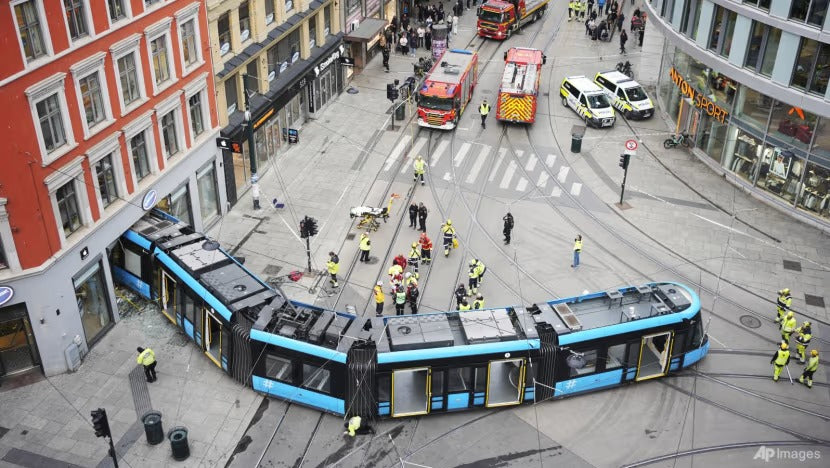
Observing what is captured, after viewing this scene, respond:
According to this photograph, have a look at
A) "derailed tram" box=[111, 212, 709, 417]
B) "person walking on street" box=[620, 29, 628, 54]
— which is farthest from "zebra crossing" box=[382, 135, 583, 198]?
"person walking on street" box=[620, 29, 628, 54]

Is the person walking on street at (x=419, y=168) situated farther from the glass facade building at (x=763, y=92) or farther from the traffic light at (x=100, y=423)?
the traffic light at (x=100, y=423)

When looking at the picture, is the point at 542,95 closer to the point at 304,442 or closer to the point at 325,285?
the point at 325,285

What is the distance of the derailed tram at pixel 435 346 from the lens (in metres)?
25.8

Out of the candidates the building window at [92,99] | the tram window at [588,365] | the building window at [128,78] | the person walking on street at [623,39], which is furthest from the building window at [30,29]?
the person walking on street at [623,39]

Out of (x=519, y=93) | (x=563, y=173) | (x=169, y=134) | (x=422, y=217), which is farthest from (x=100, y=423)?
(x=519, y=93)

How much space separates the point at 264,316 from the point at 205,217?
42.8 ft

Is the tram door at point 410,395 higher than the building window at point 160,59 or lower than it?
lower

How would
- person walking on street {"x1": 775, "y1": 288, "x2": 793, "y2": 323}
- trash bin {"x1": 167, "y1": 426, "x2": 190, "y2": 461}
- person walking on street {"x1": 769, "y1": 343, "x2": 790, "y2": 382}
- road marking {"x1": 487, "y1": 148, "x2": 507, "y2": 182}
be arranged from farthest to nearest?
road marking {"x1": 487, "y1": 148, "x2": 507, "y2": 182}, person walking on street {"x1": 775, "y1": 288, "x2": 793, "y2": 323}, person walking on street {"x1": 769, "y1": 343, "x2": 790, "y2": 382}, trash bin {"x1": 167, "y1": 426, "x2": 190, "y2": 461}

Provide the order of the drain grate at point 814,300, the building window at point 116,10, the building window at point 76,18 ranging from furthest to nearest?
the drain grate at point 814,300 → the building window at point 116,10 → the building window at point 76,18

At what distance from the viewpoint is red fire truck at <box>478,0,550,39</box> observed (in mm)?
63625

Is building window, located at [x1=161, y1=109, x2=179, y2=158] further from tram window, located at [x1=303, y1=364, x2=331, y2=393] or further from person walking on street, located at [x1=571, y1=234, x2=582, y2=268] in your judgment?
person walking on street, located at [x1=571, y1=234, x2=582, y2=268]

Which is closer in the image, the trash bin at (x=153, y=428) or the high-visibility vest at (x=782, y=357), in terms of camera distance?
the trash bin at (x=153, y=428)

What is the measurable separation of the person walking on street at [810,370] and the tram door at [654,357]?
195 inches

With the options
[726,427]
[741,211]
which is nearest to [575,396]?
[726,427]
